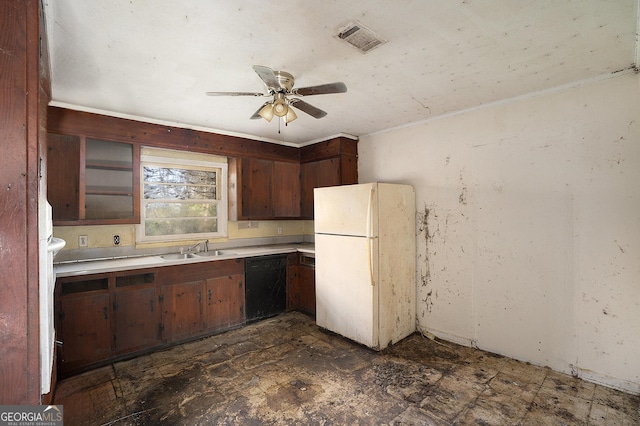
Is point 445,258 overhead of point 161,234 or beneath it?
beneath

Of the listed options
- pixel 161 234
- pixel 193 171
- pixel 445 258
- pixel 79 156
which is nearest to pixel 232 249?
pixel 161 234

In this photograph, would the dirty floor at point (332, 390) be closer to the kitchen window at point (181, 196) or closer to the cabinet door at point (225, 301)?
the cabinet door at point (225, 301)

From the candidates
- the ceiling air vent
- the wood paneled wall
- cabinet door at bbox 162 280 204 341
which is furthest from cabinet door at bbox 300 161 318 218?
the wood paneled wall

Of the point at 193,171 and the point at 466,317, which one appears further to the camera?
the point at 193,171

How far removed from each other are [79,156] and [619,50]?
4.45 m

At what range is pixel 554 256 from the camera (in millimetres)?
2500

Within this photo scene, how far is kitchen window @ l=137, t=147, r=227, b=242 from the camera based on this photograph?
11.2 ft

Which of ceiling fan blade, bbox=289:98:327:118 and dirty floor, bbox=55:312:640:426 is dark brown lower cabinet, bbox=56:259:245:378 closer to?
dirty floor, bbox=55:312:640:426

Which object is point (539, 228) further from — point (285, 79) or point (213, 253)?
point (213, 253)

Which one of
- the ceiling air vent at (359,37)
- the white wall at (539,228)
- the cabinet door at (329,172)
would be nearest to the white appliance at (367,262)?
the white wall at (539,228)

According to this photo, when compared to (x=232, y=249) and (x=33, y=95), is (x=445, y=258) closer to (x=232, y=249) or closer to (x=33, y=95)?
(x=232, y=249)

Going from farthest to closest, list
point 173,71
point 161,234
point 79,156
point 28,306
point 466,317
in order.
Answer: point 161,234, point 466,317, point 79,156, point 173,71, point 28,306

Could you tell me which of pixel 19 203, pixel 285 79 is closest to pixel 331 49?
pixel 285 79

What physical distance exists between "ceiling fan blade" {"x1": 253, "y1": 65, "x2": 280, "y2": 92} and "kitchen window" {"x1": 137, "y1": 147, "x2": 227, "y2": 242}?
2.23m
